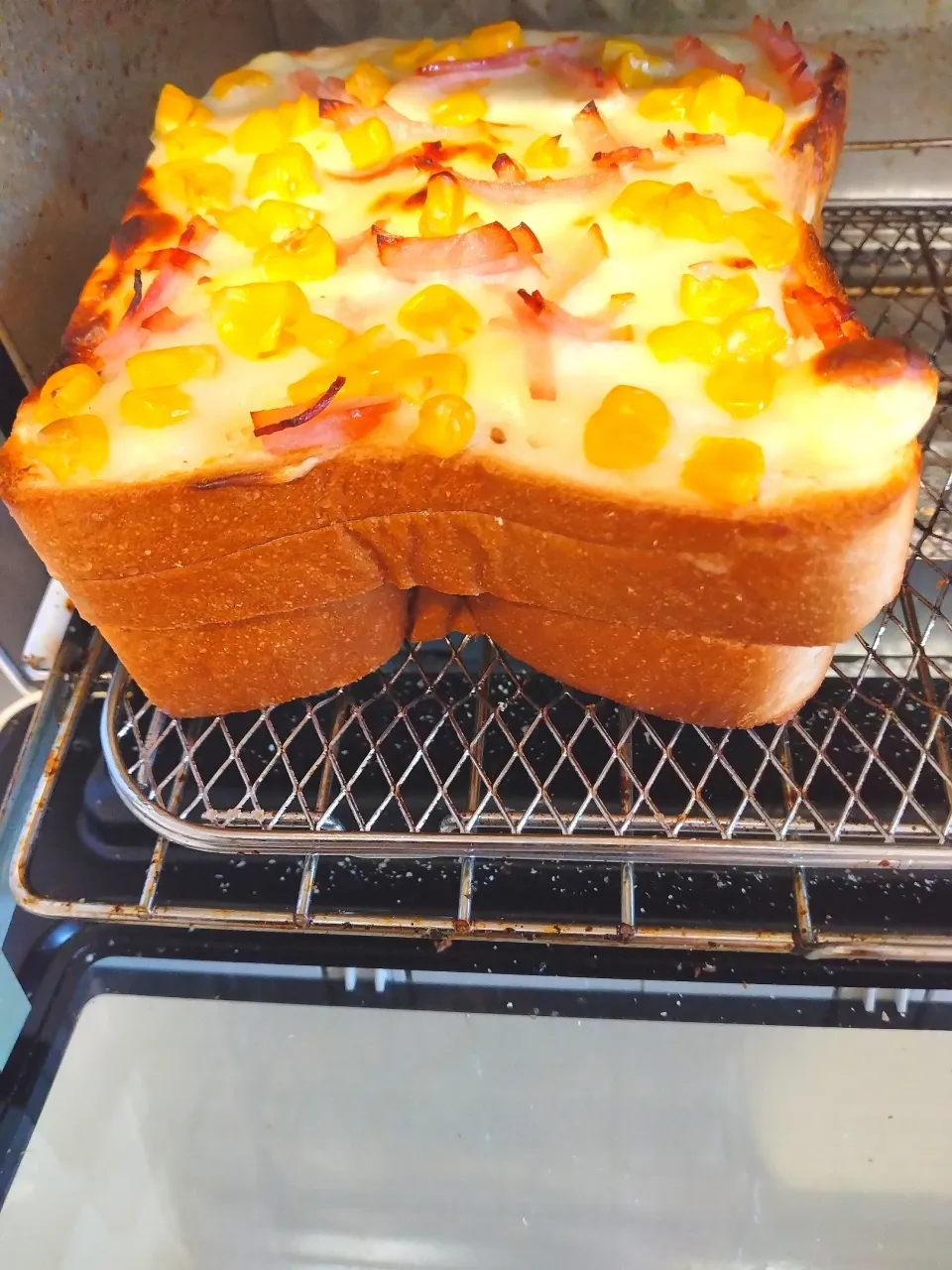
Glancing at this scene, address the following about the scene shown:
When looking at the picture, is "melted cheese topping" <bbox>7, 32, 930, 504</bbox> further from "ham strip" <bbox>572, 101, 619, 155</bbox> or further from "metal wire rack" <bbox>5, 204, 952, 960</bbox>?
"metal wire rack" <bbox>5, 204, 952, 960</bbox>

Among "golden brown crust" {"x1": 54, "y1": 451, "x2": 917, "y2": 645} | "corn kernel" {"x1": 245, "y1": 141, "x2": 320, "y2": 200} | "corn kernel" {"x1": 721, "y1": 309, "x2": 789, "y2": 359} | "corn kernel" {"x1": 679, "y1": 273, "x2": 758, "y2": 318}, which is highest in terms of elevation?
"corn kernel" {"x1": 245, "y1": 141, "x2": 320, "y2": 200}

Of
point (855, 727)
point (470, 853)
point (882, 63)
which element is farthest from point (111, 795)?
point (882, 63)

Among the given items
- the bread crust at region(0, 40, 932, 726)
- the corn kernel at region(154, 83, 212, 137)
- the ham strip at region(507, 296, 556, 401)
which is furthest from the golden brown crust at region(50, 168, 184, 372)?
the ham strip at region(507, 296, 556, 401)

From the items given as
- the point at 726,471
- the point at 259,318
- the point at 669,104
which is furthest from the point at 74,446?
the point at 669,104

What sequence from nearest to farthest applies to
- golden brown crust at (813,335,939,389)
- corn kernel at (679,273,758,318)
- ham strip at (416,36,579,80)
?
golden brown crust at (813,335,939,389) < corn kernel at (679,273,758,318) < ham strip at (416,36,579,80)

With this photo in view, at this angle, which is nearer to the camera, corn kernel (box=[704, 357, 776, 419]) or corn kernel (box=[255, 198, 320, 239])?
corn kernel (box=[704, 357, 776, 419])

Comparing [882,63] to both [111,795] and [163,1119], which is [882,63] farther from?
[163,1119]

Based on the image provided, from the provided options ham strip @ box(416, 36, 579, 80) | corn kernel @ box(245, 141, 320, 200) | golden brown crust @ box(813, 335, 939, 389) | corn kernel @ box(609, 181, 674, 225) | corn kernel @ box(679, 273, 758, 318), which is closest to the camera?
golden brown crust @ box(813, 335, 939, 389)

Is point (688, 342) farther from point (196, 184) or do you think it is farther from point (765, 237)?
point (196, 184)
